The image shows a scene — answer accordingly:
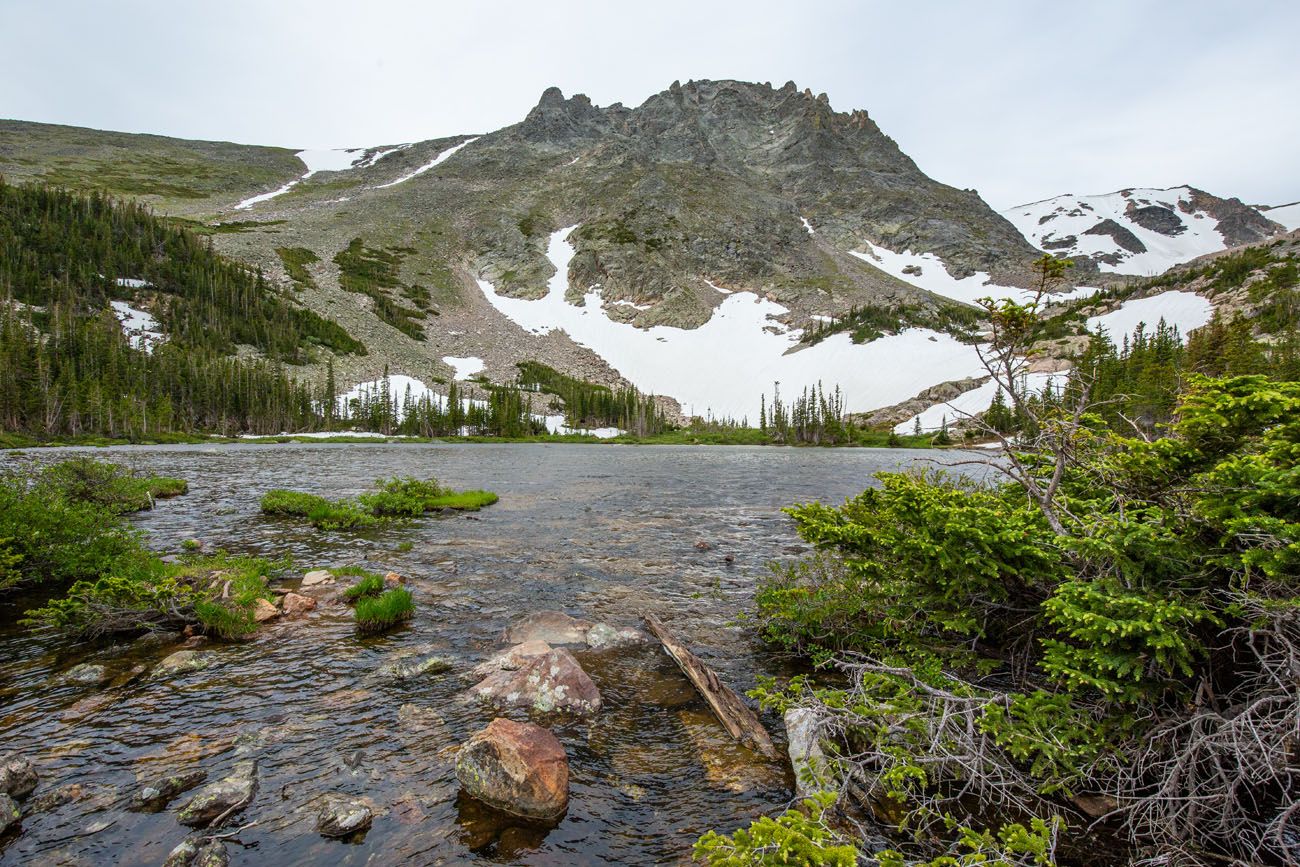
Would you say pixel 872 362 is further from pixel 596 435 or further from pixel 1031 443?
pixel 1031 443

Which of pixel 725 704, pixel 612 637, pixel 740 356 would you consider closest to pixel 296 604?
pixel 612 637

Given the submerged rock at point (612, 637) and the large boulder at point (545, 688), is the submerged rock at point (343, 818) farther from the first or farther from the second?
the submerged rock at point (612, 637)

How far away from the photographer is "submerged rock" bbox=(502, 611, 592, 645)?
9617 millimetres

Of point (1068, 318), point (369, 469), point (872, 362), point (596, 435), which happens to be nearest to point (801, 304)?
point (872, 362)

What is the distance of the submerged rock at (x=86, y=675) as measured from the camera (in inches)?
293

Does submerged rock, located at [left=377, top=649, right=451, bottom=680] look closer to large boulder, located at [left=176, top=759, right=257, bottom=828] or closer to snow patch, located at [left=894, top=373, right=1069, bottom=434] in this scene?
large boulder, located at [left=176, top=759, right=257, bottom=828]

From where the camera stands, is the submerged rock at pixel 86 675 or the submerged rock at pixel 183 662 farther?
the submerged rock at pixel 183 662

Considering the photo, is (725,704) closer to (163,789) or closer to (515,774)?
(515,774)

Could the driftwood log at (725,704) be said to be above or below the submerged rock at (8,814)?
below

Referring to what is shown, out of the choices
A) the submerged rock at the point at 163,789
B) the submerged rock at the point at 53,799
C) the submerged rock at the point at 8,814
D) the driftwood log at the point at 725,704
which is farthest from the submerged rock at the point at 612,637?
the submerged rock at the point at 8,814

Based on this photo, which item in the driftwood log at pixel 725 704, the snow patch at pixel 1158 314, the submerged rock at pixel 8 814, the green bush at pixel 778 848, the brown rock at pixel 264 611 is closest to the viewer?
the green bush at pixel 778 848

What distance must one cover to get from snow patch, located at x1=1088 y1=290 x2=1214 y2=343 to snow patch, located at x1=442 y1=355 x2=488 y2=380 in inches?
5810

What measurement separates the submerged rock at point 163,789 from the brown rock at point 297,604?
519cm

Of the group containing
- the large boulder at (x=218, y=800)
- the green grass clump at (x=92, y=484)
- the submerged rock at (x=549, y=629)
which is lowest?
the submerged rock at (x=549, y=629)
